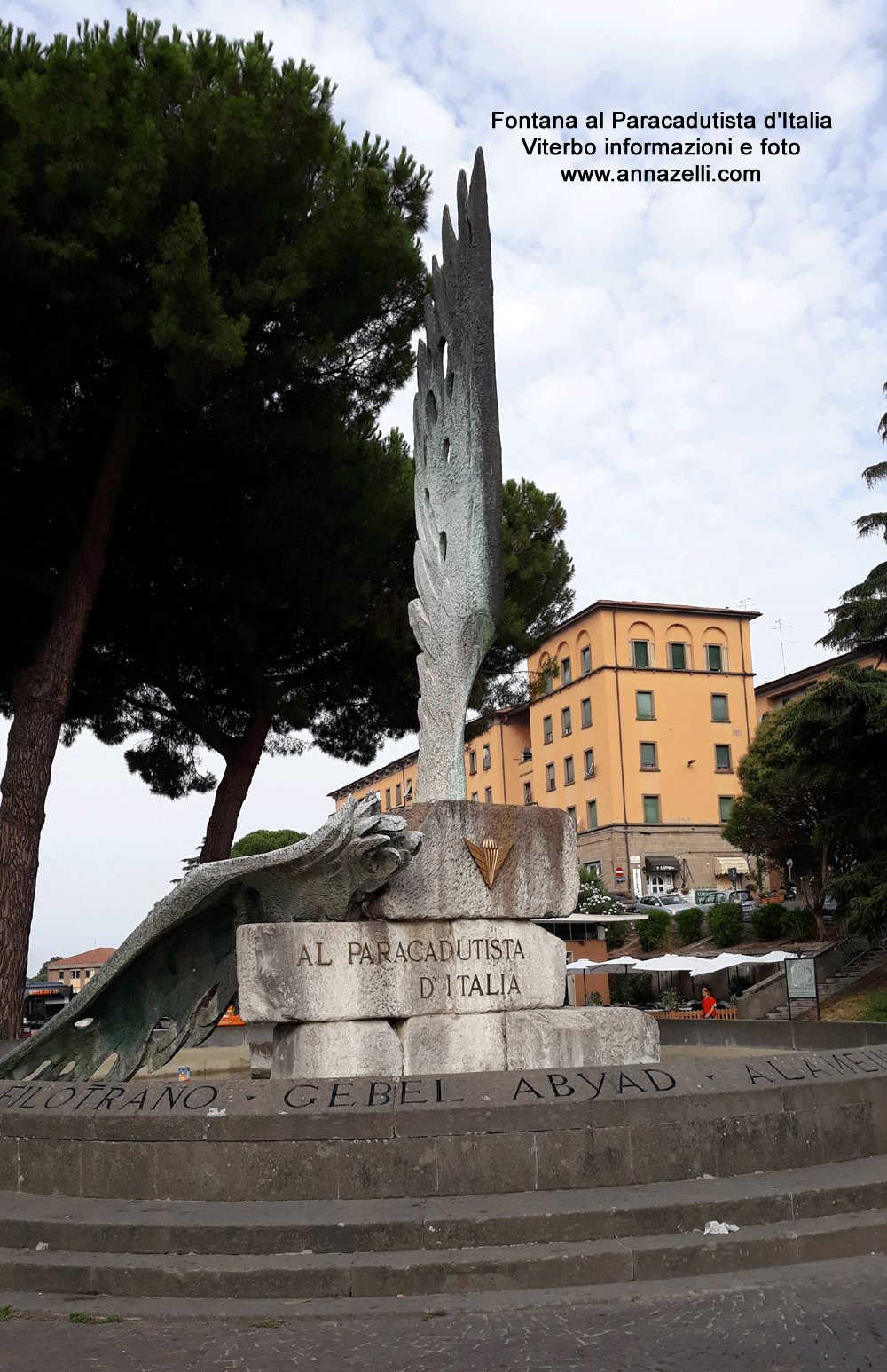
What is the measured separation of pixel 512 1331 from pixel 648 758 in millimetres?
45994

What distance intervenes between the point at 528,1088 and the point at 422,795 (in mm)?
3070

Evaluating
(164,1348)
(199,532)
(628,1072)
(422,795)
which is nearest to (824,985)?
(199,532)

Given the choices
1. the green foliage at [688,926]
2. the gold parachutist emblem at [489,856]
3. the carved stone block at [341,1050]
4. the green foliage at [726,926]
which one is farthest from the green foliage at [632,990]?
the carved stone block at [341,1050]

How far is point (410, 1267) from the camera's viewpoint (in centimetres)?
446

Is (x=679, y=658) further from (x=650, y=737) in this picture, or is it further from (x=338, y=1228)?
(x=338, y=1228)

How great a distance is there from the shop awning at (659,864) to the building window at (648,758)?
3.85 m

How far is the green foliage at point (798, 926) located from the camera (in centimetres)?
3047

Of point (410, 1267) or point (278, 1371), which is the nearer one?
point (278, 1371)

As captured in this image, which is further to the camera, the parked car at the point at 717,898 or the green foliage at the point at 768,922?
the parked car at the point at 717,898

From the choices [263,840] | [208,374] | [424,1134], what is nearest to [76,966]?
[263,840]

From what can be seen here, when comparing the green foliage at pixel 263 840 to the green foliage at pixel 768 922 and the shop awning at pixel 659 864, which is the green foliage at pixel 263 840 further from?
the green foliage at pixel 768 922

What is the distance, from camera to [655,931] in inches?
1350

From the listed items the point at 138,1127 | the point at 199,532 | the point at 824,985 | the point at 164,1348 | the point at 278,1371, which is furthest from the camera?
the point at 824,985

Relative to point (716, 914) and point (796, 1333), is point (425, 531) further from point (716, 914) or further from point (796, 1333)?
point (716, 914)
